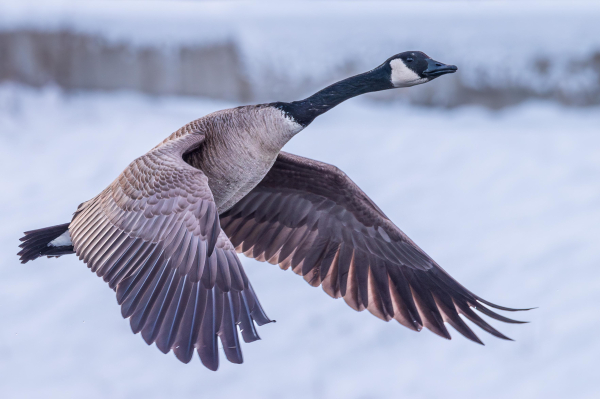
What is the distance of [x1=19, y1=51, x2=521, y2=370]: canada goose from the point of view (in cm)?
341

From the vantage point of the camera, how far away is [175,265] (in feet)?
11.5

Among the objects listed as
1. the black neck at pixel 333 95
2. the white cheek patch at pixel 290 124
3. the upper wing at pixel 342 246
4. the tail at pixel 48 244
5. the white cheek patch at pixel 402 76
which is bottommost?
the upper wing at pixel 342 246

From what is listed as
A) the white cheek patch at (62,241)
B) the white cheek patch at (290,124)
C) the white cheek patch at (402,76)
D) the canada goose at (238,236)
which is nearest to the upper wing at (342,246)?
the canada goose at (238,236)

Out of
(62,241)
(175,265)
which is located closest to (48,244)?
(62,241)

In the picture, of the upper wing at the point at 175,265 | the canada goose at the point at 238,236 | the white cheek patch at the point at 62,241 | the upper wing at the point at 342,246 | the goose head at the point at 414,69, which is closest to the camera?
the upper wing at the point at 175,265

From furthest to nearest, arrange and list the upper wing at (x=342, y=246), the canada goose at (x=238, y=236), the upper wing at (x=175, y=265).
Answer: the upper wing at (x=342, y=246)
the canada goose at (x=238, y=236)
the upper wing at (x=175, y=265)

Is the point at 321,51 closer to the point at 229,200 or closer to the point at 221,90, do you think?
the point at 221,90

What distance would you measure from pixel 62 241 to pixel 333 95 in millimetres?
1976

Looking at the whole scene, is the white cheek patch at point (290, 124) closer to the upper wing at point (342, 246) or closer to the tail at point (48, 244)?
the upper wing at point (342, 246)

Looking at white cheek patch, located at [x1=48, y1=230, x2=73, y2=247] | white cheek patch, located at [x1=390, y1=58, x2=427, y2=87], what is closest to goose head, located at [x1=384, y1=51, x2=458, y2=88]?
white cheek patch, located at [x1=390, y1=58, x2=427, y2=87]

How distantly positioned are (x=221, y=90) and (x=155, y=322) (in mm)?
7680

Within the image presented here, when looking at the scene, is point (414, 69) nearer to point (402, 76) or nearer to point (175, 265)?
point (402, 76)

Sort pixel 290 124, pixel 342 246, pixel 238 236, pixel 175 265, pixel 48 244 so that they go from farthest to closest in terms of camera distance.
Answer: pixel 238 236 < pixel 342 246 < pixel 48 244 < pixel 290 124 < pixel 175 265

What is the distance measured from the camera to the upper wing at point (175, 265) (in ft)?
10.8
